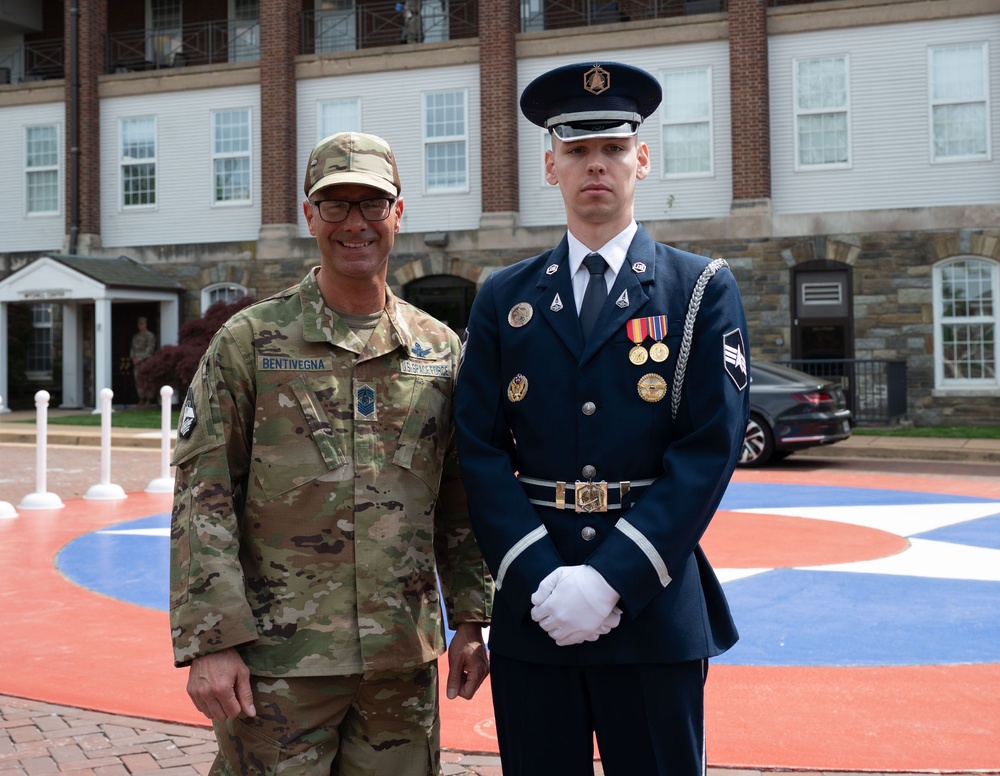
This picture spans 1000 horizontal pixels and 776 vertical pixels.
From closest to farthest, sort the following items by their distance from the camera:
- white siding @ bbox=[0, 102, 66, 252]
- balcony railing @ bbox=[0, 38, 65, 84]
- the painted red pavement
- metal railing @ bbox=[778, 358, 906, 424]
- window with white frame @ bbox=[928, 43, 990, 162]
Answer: the painted red pavement < metal railing @ bbox=[778, 358, 906, 424] < window with white frame @ bbox=[928, 43, 990, 162] < white siding @ bbox=[0, 102, 66, 252] < balcony railing @ bbox=[0, 38, 65, 84]

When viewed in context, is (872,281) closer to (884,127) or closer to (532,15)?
(884,127)

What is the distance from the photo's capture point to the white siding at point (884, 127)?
19.4 m

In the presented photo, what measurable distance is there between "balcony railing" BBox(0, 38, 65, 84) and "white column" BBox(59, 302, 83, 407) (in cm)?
675

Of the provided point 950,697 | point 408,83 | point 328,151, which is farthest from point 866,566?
point 408,83

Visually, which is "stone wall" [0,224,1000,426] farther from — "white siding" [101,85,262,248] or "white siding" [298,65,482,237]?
"white siding" [101,85,262,248]

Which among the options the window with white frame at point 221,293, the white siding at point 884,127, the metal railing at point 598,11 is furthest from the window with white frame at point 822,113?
the window with white frame at point 221,293

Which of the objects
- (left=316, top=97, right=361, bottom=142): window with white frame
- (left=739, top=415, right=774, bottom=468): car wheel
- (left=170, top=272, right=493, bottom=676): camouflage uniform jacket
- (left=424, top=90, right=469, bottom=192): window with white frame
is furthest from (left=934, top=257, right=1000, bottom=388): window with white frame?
(left=170, top=272, right=493, bottom=676): camouflage uniform jacket

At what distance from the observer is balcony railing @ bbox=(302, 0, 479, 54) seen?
78.7ft

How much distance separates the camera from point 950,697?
Answer: 449 cm

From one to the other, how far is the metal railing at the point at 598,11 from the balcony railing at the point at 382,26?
1.37m

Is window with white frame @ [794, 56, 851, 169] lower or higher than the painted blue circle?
higher

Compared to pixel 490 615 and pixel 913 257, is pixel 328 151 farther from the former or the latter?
pixel 913 257

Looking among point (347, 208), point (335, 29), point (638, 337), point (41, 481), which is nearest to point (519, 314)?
point (638, 337)

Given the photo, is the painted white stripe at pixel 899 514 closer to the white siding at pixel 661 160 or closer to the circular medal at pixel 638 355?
the circular medal at pixel 638 355
